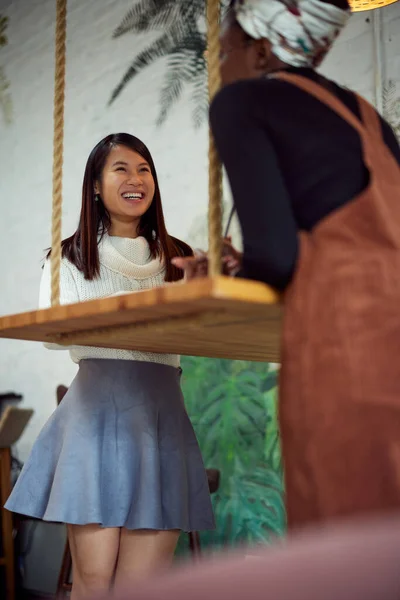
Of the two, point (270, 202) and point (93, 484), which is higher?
point (270, 202)

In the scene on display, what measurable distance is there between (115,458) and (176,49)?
3.66 m

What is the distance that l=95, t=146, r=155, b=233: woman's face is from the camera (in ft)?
7.86

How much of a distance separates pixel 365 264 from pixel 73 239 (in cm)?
134

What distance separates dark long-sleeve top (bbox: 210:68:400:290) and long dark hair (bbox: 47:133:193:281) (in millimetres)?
1063

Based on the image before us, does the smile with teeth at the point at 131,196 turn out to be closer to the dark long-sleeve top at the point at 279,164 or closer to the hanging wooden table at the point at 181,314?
the hanging wooden table at the point at 181,314

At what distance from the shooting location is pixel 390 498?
1.10 metres

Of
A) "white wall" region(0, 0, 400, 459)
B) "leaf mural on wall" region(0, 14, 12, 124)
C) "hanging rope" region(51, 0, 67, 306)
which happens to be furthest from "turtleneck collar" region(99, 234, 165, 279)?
"leaf mural on wall" region(0, 14, 12, 124)

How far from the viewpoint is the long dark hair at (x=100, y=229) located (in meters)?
2.29

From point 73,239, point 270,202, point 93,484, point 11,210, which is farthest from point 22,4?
point 270,202

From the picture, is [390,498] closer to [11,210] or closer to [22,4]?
[11,210]

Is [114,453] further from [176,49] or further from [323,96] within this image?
[176,49]

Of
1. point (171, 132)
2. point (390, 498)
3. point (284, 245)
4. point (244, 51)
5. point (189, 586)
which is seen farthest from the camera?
point (171, 132)

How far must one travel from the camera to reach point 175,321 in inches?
56.0

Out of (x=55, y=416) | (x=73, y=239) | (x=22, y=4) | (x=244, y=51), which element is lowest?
(x=55, y=416)
